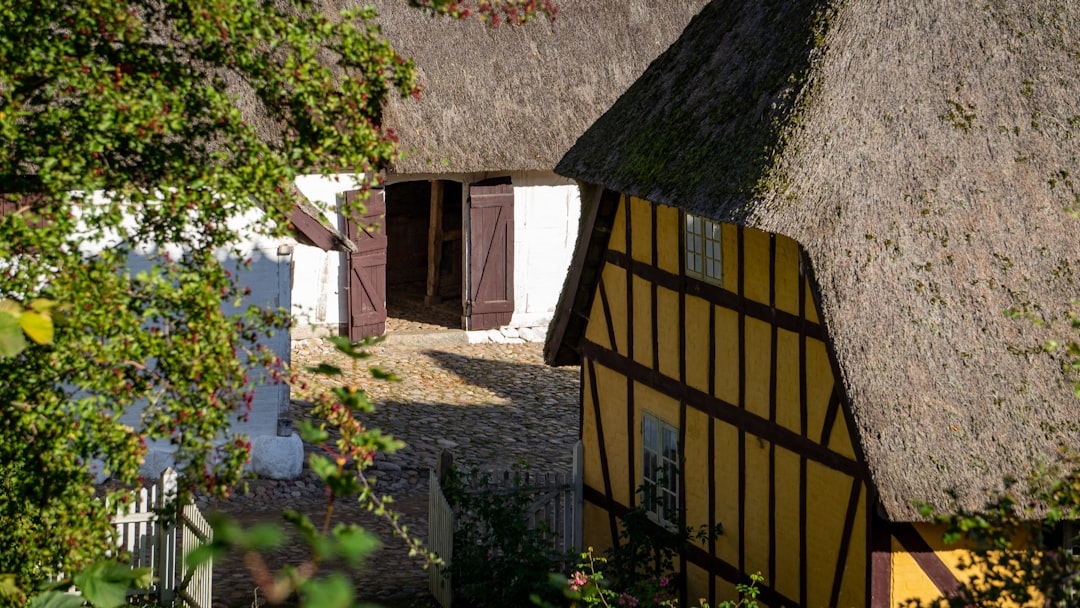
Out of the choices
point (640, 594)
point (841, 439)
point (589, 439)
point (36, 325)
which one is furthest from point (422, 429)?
point (36, 325)

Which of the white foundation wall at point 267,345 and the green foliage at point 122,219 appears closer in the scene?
the green foliage at point 122,219

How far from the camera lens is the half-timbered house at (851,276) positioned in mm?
8508

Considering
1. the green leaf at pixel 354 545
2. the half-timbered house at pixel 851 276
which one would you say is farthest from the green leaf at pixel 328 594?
the half-timbered house at pixel 851 276

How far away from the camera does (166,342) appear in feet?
22.6

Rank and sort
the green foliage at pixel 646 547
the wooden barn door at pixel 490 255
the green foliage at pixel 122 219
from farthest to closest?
the wooden barn door at pixel 490 255
the green foliage at pixel 646 547
the green foliage at pixel 122 219

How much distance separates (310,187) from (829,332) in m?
11.7

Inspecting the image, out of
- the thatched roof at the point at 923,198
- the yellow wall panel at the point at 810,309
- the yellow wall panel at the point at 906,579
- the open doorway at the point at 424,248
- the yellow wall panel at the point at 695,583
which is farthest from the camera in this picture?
the open doorway at the point at 424,248

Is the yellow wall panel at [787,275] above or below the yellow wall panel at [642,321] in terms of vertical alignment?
above

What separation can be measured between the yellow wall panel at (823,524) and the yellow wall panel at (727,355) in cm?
113

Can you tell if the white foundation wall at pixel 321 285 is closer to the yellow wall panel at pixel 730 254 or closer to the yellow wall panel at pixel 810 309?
the yellow wall panel at pixel 730 254

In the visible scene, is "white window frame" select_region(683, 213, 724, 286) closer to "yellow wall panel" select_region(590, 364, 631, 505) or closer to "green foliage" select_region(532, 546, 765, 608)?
"yellow wall panel" select_region(590, 364, 631, 505)

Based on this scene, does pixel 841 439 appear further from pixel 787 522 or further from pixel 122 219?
pixel 122 219

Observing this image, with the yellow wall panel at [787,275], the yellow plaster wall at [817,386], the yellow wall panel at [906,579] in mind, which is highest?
the yellow wall panel at [787,275]

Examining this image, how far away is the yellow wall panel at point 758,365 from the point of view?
1004cm
